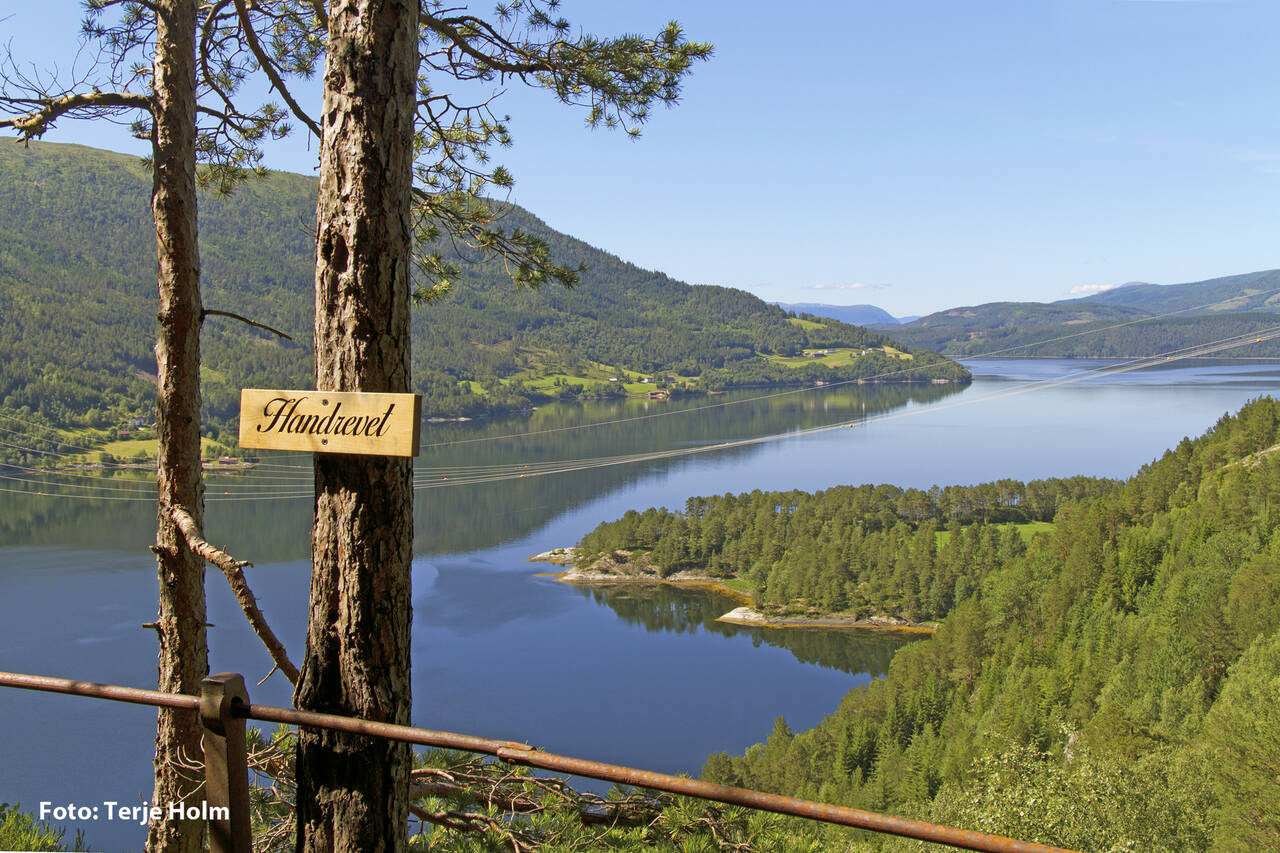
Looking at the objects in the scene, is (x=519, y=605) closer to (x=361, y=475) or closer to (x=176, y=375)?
(x=176, y=375)

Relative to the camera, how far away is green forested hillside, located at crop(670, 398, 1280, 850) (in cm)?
1505

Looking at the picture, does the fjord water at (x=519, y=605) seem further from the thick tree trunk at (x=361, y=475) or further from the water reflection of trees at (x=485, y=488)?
the thick tree trunk at (x=361, y=475)

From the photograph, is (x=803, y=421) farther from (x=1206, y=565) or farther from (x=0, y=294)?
(x=0, y=294)

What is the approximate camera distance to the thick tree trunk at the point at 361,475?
6.04ft

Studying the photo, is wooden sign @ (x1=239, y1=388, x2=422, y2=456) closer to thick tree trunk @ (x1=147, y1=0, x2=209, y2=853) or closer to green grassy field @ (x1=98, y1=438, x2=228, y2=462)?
thick tree trunk @ (x1=147, y1=0, x2=209, y2=853)

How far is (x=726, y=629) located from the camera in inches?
1505

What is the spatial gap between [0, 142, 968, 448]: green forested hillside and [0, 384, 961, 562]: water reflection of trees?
37.1ft

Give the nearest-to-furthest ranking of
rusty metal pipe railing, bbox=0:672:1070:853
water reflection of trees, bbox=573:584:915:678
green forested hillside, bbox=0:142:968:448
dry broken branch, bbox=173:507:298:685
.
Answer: rusty metal pipe railing, bbox=0:672:1070:853, dry broken branch, bbox=173:507:298:685, water reflection of trees, bbox=573:584:915:678, green forested hillside, bbox=0:142:968:448

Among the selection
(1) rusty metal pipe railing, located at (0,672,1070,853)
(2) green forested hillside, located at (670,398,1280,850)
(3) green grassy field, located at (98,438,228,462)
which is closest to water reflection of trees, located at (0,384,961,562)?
(3) green grassy field, located at (98,438,228,462)

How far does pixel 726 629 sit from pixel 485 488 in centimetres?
2465

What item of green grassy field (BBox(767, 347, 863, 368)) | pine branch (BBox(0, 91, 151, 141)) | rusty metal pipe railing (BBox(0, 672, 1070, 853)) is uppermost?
green grassy field (BBox(767, 347, 863, 368))

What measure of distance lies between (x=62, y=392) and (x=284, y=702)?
58.7 meters

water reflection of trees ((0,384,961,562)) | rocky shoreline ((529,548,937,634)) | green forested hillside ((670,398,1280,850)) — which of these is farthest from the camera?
water reflection of trees ((0,384,961,562))

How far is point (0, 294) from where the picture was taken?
89.6 meters
